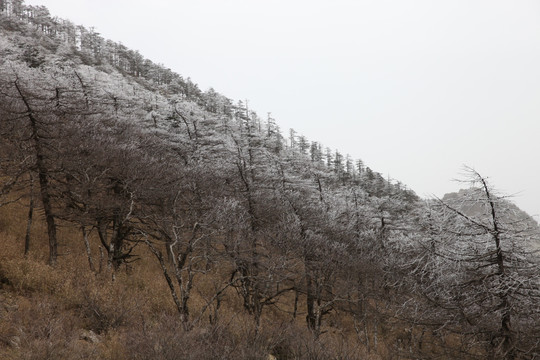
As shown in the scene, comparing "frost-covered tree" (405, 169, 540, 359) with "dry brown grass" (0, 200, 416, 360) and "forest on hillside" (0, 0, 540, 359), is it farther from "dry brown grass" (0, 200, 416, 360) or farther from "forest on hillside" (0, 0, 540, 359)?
"dry brown grass" (0, 200, 416, 360)

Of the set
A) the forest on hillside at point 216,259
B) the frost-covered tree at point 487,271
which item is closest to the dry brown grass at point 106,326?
the forest on hillside at point 216,259

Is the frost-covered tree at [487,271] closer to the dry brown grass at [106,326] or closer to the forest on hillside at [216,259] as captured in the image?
the forest on hillside at [216,259]

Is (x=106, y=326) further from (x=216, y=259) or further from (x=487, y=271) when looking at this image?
(x=487, y=271)

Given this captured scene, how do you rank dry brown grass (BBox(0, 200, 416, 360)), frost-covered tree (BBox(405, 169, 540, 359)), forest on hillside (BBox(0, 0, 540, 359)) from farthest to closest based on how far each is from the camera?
forest on hillside (BBox(0, 0, 540, 359))
frost-covered tree (BBox(405, 169, 540, 359))
dry brown grass (BBox(0, 200, 416, 360))

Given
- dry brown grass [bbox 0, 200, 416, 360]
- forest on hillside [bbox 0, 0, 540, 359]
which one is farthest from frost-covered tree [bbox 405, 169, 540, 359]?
dry brown grass [bbox 0, 200, 416, 360]

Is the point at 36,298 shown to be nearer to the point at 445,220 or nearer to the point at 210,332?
the point at 210,332

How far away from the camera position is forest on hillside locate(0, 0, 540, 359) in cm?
777

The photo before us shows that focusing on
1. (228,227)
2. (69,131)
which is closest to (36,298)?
(228,227)

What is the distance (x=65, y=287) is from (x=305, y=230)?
48.4ft

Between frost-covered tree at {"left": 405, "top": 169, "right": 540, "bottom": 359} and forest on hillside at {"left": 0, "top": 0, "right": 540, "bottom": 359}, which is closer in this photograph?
frost-covered tree at {"left": 405, "top": 169, "right": 540, "bottom": 359}

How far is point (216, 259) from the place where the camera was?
18000 millimetres

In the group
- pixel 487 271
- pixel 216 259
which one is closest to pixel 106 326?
pixel 216 259

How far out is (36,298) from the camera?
32.9ft

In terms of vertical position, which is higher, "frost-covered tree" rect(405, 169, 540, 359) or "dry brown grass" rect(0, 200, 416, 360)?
"frost-covered tree" rect(405, 169, 540, 359)
